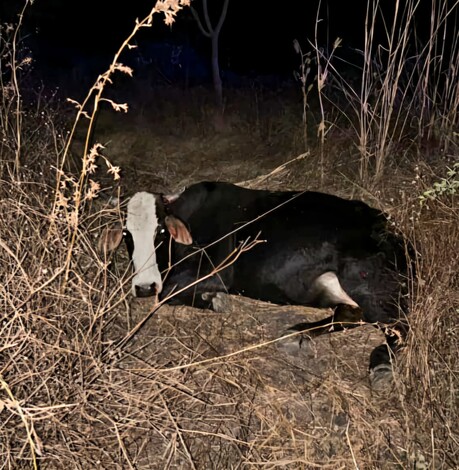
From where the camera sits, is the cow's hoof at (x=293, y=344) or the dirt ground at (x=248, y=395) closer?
the dirt ground at (x=248, y=395)

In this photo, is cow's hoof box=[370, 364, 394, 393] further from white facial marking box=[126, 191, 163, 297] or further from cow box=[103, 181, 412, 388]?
white facial marking box=[126, 191, 163, 297]

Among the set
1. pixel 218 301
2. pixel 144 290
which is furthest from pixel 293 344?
pixel 144 290

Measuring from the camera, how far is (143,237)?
3.32 metres

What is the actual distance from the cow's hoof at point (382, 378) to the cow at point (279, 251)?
13 cm

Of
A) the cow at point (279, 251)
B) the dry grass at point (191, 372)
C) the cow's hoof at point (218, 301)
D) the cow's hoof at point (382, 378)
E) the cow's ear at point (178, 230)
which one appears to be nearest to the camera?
the dry grass at point (191, 372)

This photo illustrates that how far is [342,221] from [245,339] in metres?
0.85

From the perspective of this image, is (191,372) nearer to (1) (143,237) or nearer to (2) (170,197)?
(1) (143,237)

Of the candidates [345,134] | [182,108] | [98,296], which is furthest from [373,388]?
[182,108]

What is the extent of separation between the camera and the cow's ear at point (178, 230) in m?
3.44

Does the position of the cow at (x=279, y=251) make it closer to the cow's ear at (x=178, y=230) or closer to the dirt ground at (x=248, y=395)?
the cow's ear at (x=178, y=230)

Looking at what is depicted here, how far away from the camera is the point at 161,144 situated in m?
5.86

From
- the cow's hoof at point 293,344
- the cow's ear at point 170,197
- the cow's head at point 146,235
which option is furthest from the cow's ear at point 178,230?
the cow's hoof at point 293,344

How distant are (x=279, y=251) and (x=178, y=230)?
1.93 feet

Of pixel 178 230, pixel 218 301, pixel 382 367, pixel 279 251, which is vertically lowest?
pixel 218 301
